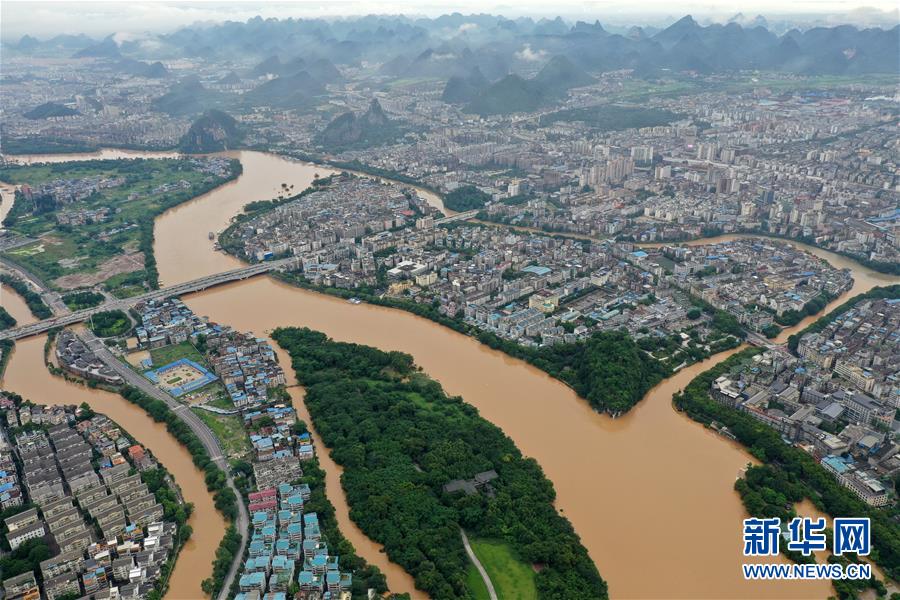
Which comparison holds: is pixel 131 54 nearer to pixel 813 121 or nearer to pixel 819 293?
pixel 813 121

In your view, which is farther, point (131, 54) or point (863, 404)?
point (131, 54)

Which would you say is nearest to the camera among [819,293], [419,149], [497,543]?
[497,543]

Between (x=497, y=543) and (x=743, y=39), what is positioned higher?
(x=743, y=39)

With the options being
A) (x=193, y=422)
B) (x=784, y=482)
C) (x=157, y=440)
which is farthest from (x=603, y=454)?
(x=157, y=440)

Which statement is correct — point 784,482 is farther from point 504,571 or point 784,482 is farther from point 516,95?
point 516,95

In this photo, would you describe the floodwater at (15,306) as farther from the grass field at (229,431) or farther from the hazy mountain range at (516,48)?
the hazy mountain range at (516,48)

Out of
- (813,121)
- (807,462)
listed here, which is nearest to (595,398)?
(807,462)
